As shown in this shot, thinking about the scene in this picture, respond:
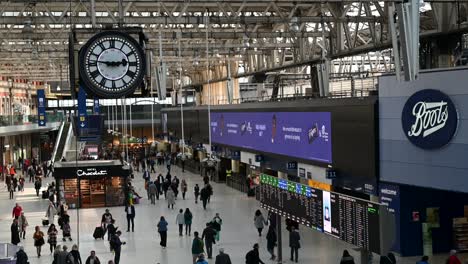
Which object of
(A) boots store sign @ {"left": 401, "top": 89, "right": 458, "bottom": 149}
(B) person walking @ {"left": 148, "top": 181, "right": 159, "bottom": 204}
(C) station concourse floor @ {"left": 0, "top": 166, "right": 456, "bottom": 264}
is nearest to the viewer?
(A) boots store sign @ {"left": 401, "top": 89, "right": 458, "bottom": 149}

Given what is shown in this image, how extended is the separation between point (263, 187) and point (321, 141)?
2.25 m

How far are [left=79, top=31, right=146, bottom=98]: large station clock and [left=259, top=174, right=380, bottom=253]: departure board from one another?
5.70 m

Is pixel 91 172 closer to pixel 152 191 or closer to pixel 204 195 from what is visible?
pixel 152 191

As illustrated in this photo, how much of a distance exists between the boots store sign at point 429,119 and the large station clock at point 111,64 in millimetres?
6969

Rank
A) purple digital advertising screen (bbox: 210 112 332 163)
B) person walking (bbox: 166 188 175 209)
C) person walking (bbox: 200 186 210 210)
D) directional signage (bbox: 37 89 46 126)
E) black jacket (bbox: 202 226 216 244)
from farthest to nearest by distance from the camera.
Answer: directional signage (bbox: 37 89 46 126) < person walking (bbox: 166 188 175 209) < person walking (bbox: 200 186 210 210) < purple digital advertising screen (bbox: 210 112 332 163) < black jacket (bbox: 202 226 216 244)

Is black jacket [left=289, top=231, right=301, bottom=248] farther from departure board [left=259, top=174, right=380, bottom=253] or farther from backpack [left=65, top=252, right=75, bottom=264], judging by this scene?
backpack [left=65, top=252, right=75, bottom=264]

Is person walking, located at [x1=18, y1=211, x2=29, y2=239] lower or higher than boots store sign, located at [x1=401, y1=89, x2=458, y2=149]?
lower

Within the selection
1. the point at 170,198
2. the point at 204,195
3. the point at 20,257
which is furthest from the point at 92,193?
the point at 20,257

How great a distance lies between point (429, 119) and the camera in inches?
587

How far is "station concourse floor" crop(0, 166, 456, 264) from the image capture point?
1869cm

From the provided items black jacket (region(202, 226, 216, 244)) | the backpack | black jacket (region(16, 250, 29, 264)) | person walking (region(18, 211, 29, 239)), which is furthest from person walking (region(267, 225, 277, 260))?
person walking (region(18, 211, 29, 239))

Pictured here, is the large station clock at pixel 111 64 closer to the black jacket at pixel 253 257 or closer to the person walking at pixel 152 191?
the black jacket at pixel 253 257

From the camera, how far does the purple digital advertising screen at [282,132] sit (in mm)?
20281

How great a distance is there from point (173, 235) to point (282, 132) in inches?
185
